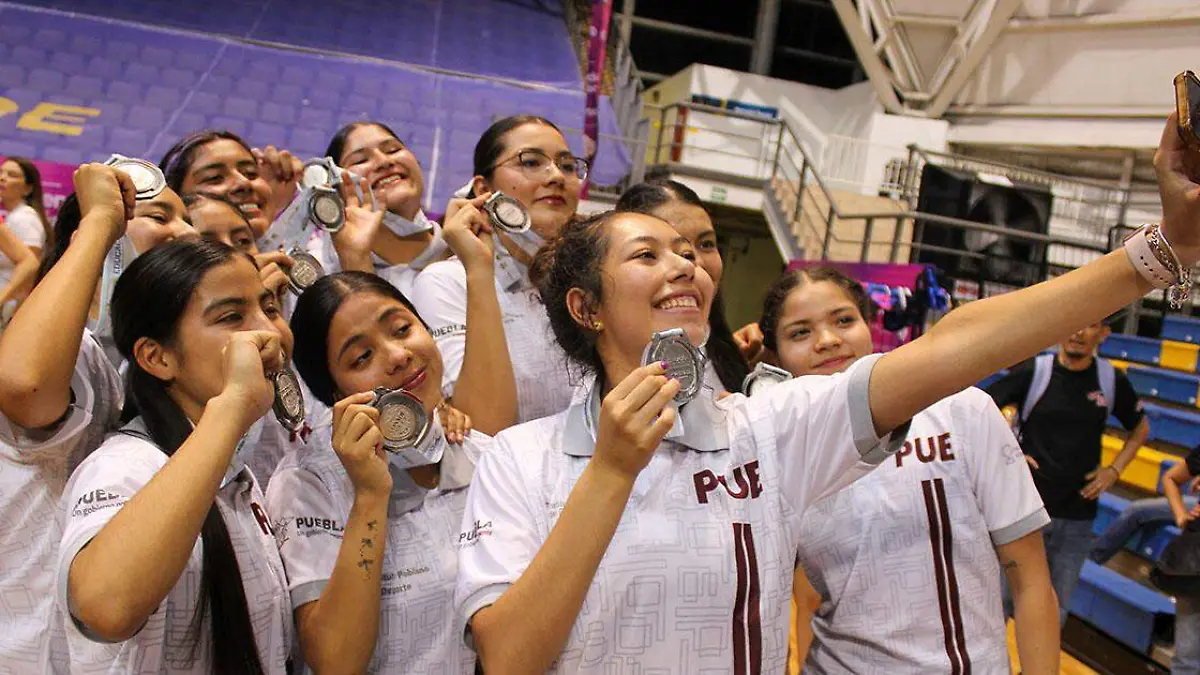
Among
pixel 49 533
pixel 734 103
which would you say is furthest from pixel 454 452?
pixel 734 103

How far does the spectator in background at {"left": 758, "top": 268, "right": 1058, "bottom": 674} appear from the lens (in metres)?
1.60

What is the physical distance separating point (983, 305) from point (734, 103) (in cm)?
1331

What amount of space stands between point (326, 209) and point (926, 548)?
172 cm

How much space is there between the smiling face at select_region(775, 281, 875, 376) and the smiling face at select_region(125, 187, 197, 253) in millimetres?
1369

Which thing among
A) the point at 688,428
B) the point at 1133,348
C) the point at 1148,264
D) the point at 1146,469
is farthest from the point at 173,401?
the point at 1133,348

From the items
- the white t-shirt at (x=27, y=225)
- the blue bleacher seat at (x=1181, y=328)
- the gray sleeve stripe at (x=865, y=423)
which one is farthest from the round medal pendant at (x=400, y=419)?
the blue bleacher seat at (x=1181, y=328)

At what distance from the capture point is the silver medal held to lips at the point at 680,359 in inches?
46.5

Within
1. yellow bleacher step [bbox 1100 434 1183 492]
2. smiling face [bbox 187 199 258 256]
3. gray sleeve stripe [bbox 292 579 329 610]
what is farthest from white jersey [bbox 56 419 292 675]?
yellow bleacher step [bbox 1100 434 1183 492]

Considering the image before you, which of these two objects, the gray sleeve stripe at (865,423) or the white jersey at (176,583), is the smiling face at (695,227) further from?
the white jersey at (176,583)

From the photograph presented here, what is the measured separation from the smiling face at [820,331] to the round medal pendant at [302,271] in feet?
3.75

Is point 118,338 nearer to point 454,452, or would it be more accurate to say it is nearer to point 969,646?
point 454,452

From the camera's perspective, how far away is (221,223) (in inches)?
85.4

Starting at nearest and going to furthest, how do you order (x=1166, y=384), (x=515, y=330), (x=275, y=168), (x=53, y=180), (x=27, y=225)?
(x=515, y=330), (x=275, y=168), (x=27, y=225), (x=1166, y=384), (x=53, y=180)

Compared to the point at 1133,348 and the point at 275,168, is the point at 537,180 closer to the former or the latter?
the point at 275,168
